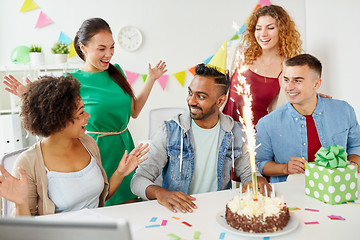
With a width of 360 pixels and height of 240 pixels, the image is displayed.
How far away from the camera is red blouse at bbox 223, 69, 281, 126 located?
2512mm

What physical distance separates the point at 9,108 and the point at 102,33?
92.9 inches

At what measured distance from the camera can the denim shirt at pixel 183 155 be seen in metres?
1.72

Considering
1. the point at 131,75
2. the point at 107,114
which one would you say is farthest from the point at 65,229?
the point at 131,75

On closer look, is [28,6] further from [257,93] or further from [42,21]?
[257,93]

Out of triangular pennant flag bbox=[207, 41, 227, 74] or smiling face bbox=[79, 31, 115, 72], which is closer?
smiling face bbox=[79, 31, 115, 72]

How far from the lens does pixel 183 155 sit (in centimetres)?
173

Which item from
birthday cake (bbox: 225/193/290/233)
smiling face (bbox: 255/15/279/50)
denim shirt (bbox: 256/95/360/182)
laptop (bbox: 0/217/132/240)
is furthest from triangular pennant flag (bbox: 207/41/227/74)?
laptop (bbox: 0/217/132/240)

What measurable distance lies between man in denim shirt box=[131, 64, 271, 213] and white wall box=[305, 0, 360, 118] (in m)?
1.28

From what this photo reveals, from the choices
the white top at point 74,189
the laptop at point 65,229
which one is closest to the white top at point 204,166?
the white top at point 74,189

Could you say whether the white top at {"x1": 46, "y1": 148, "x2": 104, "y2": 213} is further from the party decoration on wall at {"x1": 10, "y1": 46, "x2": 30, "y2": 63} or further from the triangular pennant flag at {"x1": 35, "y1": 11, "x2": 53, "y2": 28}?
the triangular pennant flag at {"x1": 35, "y1": 11, "x2": 53, "y2": 28}

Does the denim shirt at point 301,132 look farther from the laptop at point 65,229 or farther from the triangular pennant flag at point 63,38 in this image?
the triangular pennant flag at point 63,38

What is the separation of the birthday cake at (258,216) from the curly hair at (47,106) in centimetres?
77

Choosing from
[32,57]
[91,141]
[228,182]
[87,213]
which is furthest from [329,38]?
[32,57]

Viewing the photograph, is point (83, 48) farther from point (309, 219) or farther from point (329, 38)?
point (329, 38)
